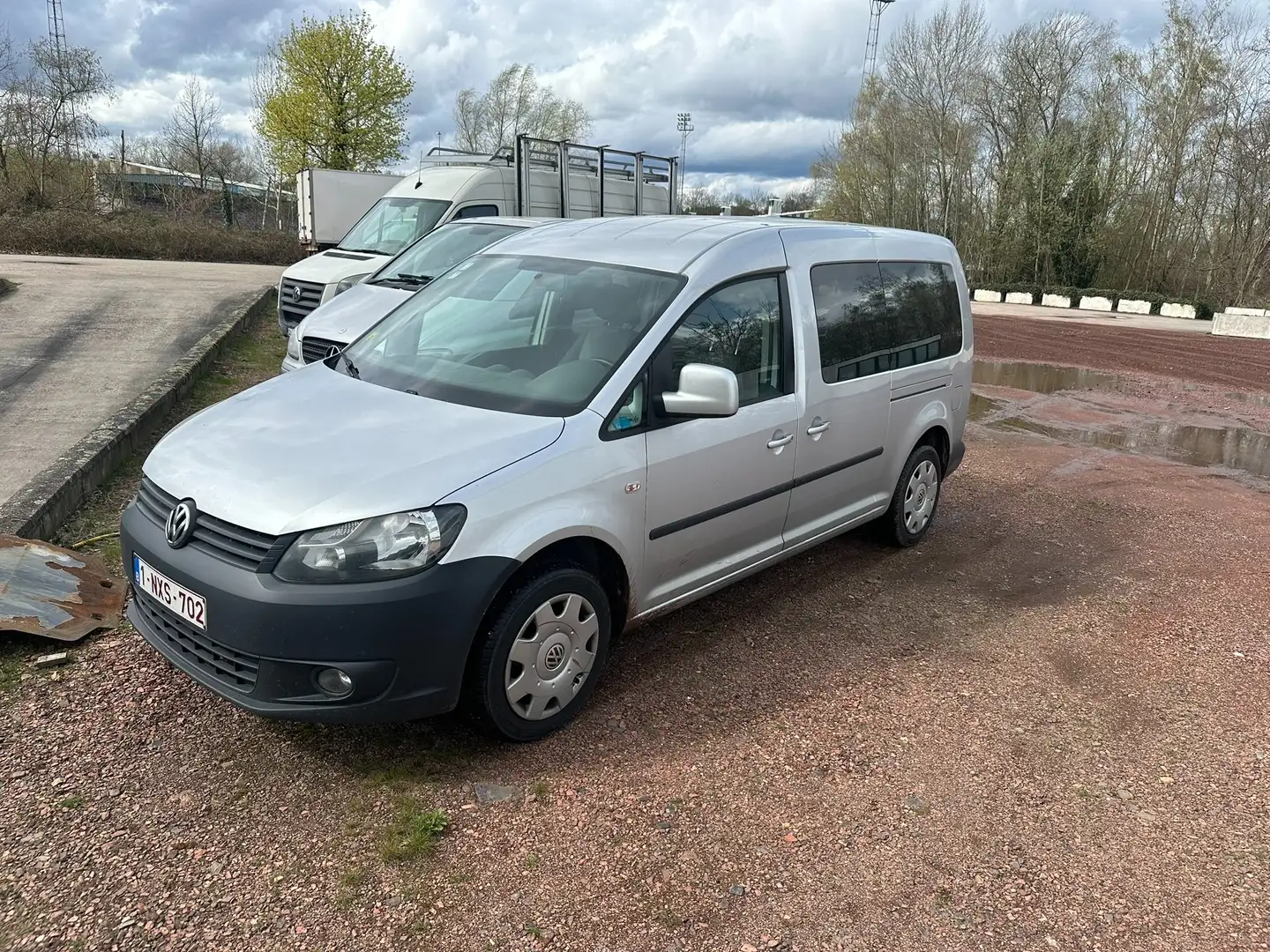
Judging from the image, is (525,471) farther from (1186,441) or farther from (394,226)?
(1186,441)

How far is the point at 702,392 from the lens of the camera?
361cm

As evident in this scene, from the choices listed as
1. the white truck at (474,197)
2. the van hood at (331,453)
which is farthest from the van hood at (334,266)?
the van hood at (331,453)

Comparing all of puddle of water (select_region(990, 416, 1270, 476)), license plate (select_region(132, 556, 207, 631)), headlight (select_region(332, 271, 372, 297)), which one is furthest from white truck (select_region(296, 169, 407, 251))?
license plate (select_region(132, 556, 207, 631))

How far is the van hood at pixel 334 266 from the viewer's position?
33.1 ft

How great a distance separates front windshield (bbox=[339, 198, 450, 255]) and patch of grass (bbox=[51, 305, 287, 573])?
174 centimetres

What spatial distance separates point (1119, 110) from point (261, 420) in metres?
41.1

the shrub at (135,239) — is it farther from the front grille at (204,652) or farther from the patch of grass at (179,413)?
the front grille at (204,652)

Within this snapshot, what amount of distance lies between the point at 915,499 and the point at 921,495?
0.29ft

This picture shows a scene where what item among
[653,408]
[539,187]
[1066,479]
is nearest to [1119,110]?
[539,187]

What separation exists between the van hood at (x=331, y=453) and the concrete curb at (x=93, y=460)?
165cm

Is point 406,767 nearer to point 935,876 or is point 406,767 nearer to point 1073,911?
point 935,876

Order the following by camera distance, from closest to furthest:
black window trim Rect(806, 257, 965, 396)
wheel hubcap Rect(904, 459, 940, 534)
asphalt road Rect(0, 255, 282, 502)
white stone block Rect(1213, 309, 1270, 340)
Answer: black window trim Rect(806, 257, 965, 396), wheel hubcap Rect(904, 459, 940, 534), asphalt road Rect(0, 255, 282, 502), white stone block Rect(1213, 309, 1270, 340)

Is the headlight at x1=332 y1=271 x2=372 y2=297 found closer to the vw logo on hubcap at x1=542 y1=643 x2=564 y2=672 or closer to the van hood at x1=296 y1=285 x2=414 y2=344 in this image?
the van hood at x1=296 y1=285 x2=414 y2=344

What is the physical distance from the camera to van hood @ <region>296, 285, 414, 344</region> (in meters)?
7.70
